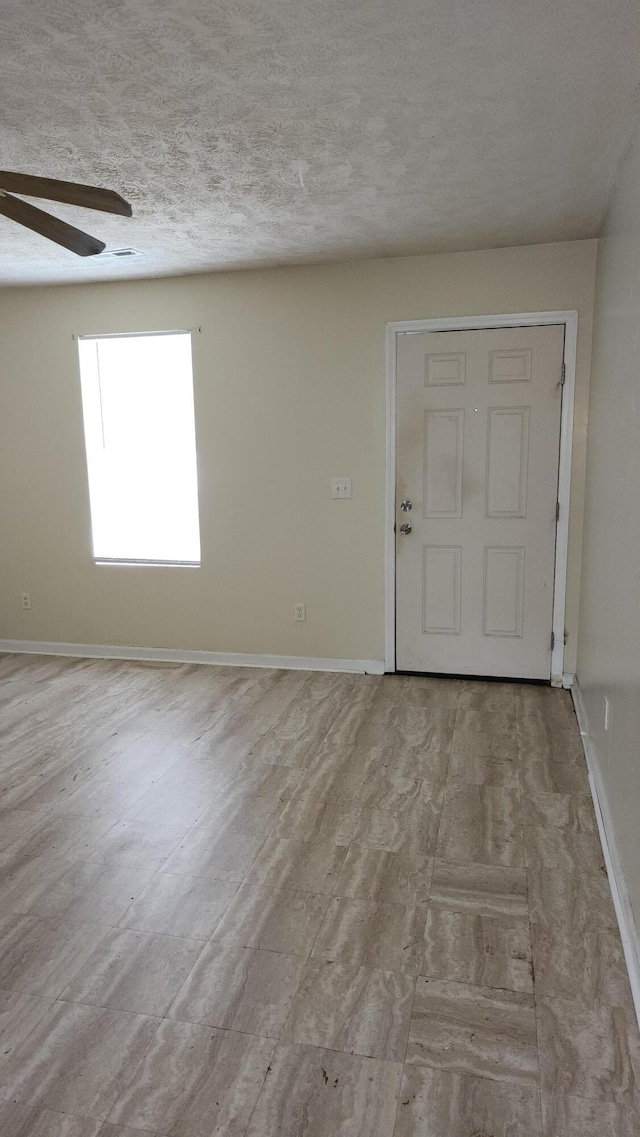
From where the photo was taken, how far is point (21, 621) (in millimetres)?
5000

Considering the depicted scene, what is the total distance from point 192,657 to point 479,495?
7.00ft

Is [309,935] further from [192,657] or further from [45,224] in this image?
[192,657]

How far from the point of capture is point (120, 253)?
3721 mm

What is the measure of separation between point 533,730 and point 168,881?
6.34 feet

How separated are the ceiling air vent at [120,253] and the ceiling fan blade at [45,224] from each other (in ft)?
4.71


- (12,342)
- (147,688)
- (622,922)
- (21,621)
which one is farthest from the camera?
(21,621)

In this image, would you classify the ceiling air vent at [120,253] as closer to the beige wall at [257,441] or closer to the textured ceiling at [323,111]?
the textured ceiling at [323,111]

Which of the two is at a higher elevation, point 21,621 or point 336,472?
point 336,472

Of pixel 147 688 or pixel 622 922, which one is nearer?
pixel 622 922

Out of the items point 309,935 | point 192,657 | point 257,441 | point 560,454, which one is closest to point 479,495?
point 560,454

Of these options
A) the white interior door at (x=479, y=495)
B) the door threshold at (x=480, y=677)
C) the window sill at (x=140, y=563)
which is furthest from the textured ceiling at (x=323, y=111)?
the door threshold at (x=480, y=677)

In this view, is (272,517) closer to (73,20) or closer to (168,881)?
(168,881)

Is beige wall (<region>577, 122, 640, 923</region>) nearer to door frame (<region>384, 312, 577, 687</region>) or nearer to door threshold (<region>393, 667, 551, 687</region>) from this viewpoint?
door frame (<region>384, 312, 577, 687</region>)

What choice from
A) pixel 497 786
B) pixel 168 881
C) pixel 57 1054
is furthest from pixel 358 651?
pixel 57 1054
